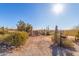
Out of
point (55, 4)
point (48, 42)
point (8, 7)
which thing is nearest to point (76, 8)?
point (55, 4)

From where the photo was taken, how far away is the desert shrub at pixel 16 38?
373 cm

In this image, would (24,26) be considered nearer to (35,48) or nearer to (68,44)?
(35,48)

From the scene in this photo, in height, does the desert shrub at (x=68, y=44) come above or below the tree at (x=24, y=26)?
below

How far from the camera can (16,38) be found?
375 cm

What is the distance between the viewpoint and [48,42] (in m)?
3.75

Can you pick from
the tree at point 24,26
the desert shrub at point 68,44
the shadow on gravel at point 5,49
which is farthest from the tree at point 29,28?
the desert shrub at point 68,44

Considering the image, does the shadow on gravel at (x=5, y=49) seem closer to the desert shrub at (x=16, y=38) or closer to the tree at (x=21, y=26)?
the desert shrub at (x=16, y=38)

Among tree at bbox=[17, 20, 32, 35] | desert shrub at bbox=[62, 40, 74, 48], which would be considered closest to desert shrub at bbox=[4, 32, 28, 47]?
tree at bbox=[17, 20, 32, 35]

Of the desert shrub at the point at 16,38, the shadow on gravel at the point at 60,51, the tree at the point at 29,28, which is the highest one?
the tree at the point at 29,28

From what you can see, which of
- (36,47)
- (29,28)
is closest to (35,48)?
(36,47)

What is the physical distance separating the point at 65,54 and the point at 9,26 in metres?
0.66

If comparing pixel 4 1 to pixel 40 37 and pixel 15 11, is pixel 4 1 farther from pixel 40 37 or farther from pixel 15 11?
pixel 40 37

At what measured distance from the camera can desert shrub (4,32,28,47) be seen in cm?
373

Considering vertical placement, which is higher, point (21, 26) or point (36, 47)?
point (21, 26)
